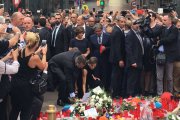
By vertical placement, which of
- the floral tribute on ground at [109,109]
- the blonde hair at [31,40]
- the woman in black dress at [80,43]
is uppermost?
→ the blonde hair at [31,40]

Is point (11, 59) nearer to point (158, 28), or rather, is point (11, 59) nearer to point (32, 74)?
point (32, 74)

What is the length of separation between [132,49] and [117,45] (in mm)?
395

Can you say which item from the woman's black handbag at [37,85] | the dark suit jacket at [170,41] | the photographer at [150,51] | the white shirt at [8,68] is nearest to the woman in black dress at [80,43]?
the photographer at [150,51]

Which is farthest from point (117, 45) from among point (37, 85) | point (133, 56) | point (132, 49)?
point (37, 85)

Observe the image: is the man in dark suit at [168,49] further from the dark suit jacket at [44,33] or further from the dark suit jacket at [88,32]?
the dark suit jacket at [44,33]

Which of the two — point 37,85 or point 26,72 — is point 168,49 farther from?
point 26,72

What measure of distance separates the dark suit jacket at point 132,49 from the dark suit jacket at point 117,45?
20cm

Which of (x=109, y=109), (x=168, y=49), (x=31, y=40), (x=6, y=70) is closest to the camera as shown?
(x=6, y=70)

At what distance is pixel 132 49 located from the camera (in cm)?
1154

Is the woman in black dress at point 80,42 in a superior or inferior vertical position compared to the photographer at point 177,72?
superior

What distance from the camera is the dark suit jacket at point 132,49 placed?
1148cm

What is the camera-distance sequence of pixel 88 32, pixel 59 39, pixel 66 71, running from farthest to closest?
pixel 59 39 → pixel 88 32 → pixel 66 71

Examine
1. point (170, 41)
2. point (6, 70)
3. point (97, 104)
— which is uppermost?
point (6, 70)

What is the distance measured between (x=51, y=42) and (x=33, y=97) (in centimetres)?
533
